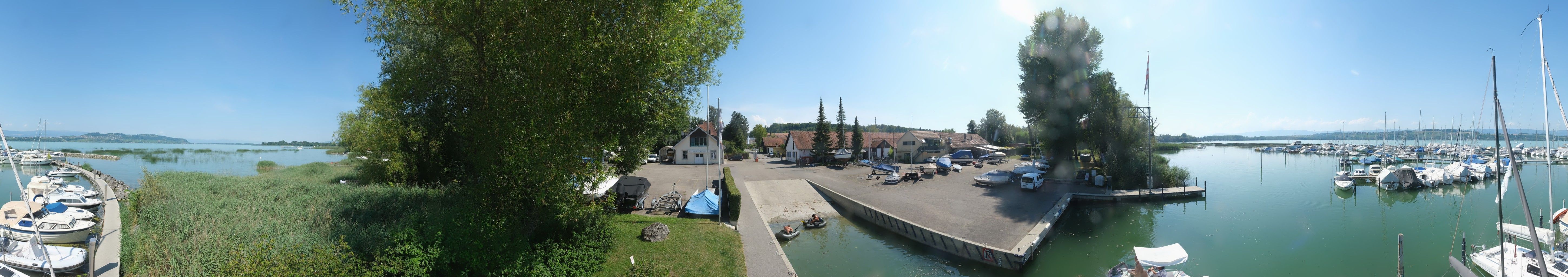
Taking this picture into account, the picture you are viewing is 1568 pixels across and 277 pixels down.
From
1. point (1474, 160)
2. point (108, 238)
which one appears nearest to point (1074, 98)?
point (108, 238)

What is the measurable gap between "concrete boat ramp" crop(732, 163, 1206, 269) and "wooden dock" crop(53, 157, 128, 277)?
38.5ft

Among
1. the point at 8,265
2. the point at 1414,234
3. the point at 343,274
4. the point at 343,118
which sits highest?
the point at 343,118

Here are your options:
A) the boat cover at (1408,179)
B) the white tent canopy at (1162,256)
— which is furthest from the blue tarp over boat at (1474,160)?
the white tent canopy at (1162,256)

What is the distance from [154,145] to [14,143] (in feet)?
151

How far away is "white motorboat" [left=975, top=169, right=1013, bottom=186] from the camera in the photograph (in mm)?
25953

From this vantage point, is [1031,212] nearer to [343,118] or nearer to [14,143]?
[343,118]

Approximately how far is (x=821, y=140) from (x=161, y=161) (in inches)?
2473

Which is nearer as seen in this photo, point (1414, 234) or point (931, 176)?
point (1414, 234)

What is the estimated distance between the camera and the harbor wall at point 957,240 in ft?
41.3

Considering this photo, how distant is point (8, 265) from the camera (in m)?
9.14

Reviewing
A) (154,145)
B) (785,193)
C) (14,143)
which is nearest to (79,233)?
(785,193)

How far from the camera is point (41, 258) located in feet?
30.8

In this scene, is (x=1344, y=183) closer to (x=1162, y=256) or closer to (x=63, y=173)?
(x=1162, y=256)

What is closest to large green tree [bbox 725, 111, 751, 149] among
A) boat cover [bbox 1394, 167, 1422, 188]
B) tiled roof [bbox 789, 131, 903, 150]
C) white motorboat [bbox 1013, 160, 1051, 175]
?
tiled roof [bbox 789, 131, 903, 150]
